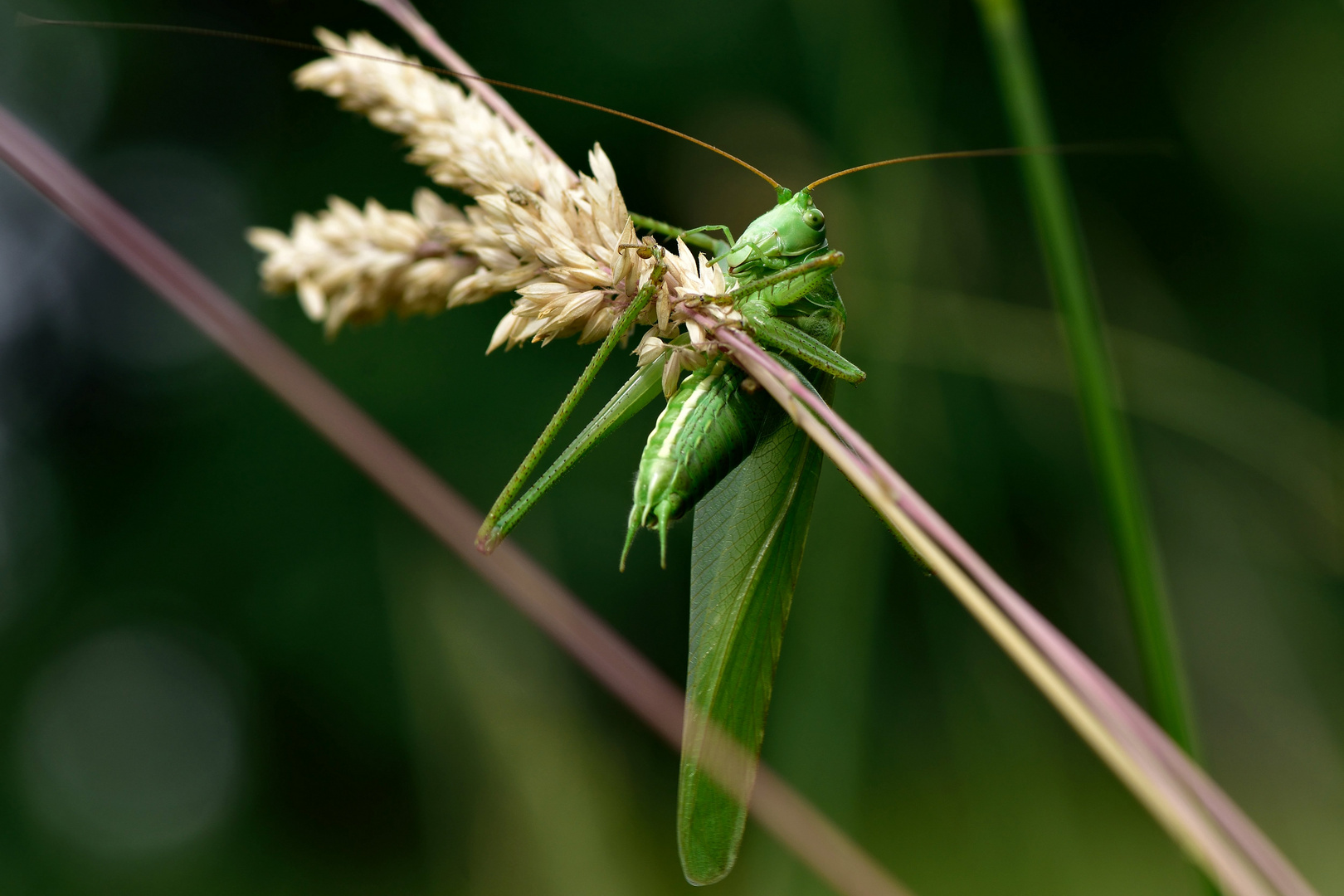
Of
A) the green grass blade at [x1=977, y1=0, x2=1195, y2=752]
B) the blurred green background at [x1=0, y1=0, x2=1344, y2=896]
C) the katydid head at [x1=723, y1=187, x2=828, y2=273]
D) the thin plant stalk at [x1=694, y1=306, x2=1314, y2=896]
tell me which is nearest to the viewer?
the thin plant stalk at [x1=694, y1=306, x2=1314, y2=896]

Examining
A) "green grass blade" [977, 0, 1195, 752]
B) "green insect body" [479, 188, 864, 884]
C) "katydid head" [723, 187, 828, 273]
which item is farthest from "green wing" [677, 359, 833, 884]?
"green grass blade" [977, 0, 1195, 752]

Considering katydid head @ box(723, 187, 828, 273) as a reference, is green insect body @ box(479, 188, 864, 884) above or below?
below

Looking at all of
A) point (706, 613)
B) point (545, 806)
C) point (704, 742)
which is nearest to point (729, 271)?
point (706, 613)

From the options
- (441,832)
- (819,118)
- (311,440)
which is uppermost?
(819,118)

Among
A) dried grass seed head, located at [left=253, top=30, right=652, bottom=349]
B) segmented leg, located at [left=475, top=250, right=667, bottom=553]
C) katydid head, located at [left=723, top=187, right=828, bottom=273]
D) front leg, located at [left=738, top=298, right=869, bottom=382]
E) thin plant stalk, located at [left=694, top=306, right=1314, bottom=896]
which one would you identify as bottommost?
thin plant stalk, located at [left=694, top=306, right=1314, bottom=896]

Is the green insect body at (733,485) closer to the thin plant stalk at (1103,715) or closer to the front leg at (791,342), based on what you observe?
the front leg at (791,342)

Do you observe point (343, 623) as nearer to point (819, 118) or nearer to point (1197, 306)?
point (819, 118)

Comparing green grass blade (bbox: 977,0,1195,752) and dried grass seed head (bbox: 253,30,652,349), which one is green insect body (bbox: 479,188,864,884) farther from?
green grass blade (bbox: 977,0,1195,752)
